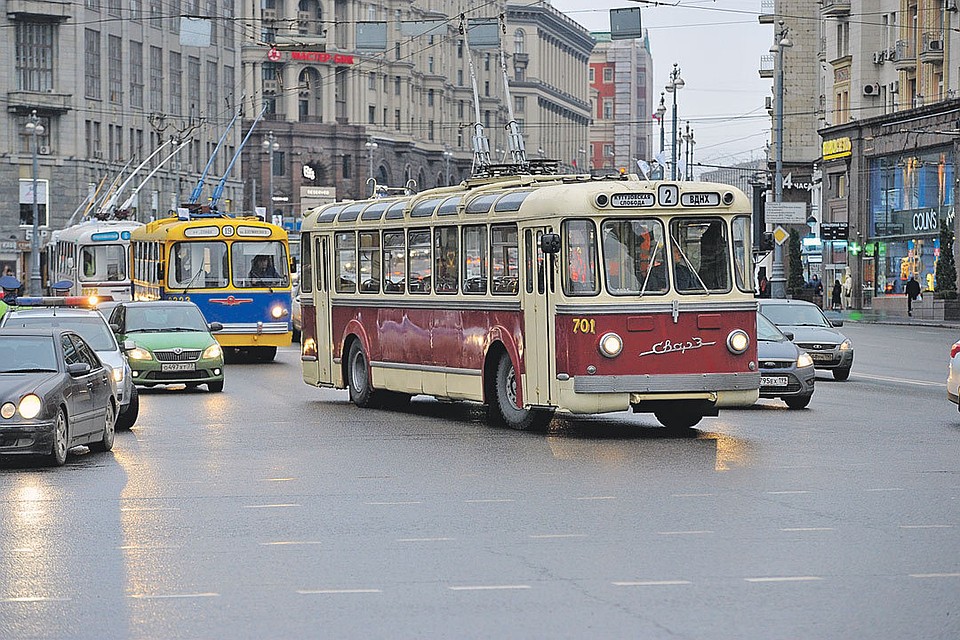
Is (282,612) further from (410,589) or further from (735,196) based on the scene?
(735,196)

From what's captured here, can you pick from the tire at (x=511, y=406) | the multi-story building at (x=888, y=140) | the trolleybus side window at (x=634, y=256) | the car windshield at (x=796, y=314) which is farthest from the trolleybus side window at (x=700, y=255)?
the multi-story building at (x=888, y=140)

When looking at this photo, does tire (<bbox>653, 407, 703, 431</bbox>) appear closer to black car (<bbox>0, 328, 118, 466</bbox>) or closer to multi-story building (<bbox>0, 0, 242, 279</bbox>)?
black car (<bbox>0, 328, 118, 466</bbox>)

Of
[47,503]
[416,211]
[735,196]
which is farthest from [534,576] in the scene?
[416,211]

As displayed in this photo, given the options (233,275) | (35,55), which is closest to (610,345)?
(233,275)

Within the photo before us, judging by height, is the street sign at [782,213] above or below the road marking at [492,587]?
above

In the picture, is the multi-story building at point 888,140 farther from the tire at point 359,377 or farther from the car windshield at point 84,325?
the car windshield at point 84,325

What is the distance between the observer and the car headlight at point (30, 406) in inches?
627

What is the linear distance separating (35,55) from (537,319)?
7303 cm

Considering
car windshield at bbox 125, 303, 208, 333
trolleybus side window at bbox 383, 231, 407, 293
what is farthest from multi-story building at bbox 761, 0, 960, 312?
trolleybus side window at bbox 383, 231, 407, 293

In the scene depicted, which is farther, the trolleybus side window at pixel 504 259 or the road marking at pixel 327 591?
the trolleybus side window at pixel 504 259

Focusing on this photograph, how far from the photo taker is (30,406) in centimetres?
1595

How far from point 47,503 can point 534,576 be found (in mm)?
5040

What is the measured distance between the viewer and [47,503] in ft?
44.5

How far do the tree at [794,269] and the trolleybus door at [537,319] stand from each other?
182ft
